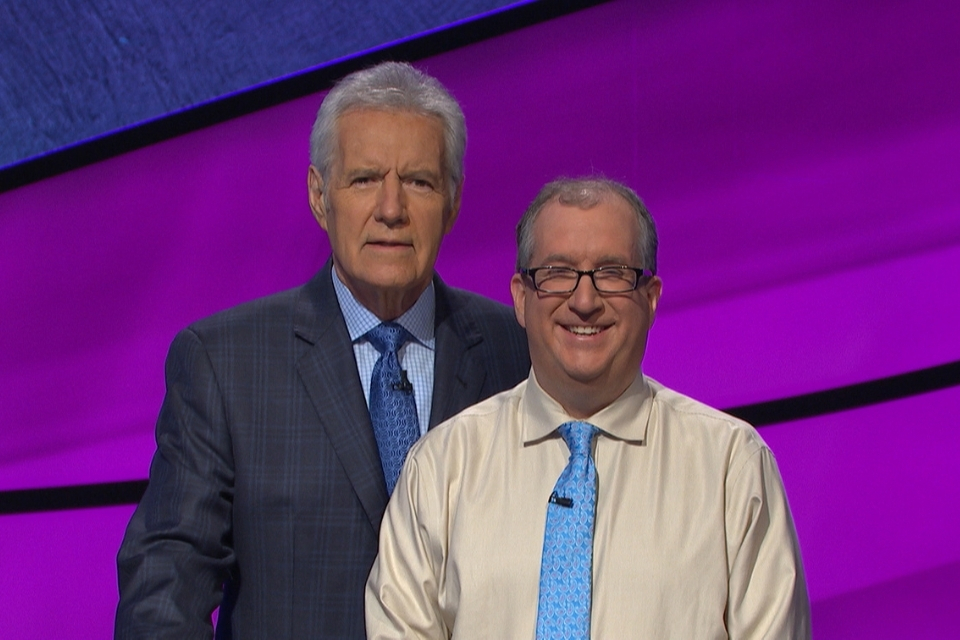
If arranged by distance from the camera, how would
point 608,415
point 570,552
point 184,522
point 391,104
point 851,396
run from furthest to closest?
1. point 851,396
2. point 391,104
3. point 184,522
4. point 608,415
5. point 570,552

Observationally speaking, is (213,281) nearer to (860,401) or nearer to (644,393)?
(644,393)

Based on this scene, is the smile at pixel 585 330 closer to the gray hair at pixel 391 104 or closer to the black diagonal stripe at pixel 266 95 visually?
the gray hair at pixel 391 104

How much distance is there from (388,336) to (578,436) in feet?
1.68

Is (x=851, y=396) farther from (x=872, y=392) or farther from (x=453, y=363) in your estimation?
(x=453, y=363)

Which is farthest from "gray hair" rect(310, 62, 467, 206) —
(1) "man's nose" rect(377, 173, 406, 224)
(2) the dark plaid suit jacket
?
(2) the dark plaid suit jacket

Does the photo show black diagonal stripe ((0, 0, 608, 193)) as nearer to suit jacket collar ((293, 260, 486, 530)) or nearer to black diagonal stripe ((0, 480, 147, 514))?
black diagonal stripe ((0, 480, 147, 514))

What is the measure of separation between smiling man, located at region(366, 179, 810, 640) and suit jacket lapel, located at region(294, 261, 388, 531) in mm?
159

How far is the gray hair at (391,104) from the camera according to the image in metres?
2.18

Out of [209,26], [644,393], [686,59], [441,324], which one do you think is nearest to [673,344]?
[686,59]

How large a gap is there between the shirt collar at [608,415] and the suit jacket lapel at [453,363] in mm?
305

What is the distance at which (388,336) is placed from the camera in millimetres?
2270

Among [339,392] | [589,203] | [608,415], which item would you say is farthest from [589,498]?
[339,392]

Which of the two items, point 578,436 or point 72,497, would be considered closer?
point 578,436

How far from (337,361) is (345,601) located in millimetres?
439
